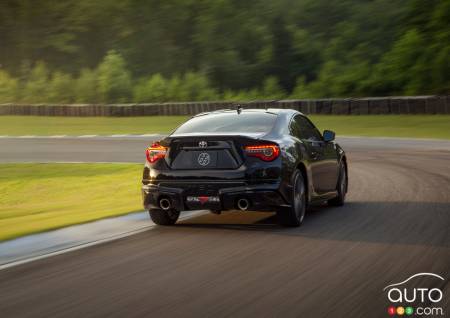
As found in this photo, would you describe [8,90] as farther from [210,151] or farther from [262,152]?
[262,152]

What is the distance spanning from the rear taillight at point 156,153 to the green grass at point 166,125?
22.9 m

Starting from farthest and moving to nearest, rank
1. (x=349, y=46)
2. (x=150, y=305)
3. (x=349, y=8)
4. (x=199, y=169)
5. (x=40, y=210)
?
(x=349, y=8) < (x=349, y=46) < (x=40, y=210) < (x=199, y=169) < (x=150, y=305)

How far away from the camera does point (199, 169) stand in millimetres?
10562

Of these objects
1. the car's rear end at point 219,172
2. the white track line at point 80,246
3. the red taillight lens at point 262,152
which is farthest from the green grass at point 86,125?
the red taillight lens at point 262,152

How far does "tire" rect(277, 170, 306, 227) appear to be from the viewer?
10.7 m

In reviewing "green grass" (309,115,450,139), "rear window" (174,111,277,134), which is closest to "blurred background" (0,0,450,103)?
"green grass" (309,115,450,139)

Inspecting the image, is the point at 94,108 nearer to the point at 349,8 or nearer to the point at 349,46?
the point at 349,46

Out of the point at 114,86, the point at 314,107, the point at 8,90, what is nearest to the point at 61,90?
the point at 8,90

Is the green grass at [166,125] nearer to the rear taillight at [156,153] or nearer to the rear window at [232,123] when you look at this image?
the rear window at [232,123]

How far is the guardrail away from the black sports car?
88.0ft

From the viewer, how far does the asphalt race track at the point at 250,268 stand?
665 cm

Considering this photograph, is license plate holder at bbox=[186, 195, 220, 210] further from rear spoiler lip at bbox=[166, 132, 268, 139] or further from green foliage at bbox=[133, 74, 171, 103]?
green foliage at bbox=[133, 74, 171, 103]

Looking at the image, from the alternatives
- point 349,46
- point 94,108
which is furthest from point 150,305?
point 349,46

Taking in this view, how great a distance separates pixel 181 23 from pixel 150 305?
3135 inches
